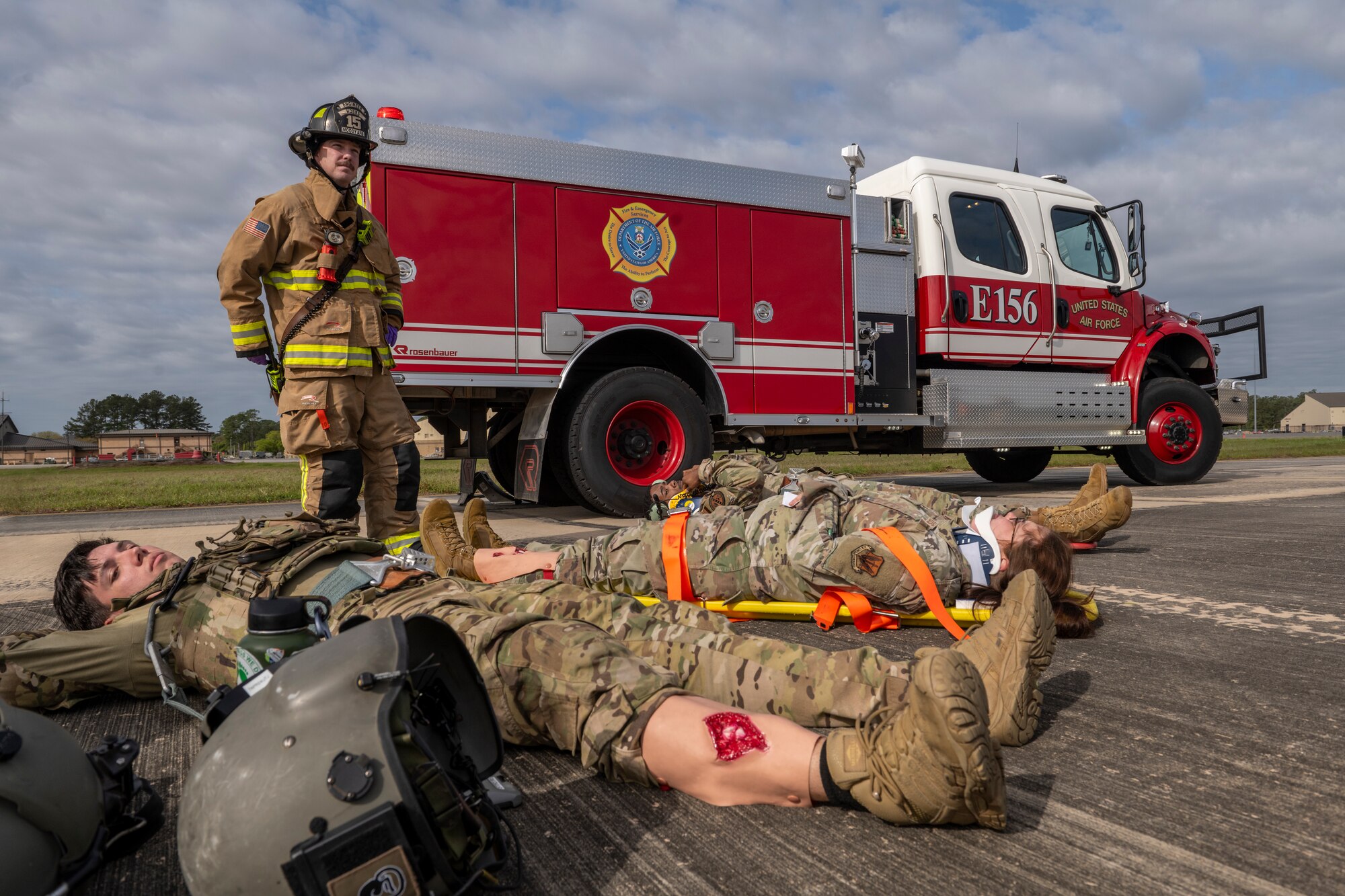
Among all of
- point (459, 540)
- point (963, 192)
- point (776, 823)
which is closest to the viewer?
point (776, 823)

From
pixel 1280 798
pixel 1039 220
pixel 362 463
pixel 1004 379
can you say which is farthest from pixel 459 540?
pixel 1039 220

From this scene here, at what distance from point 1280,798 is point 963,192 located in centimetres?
627

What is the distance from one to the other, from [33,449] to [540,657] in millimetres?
114824

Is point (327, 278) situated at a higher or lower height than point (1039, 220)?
lower

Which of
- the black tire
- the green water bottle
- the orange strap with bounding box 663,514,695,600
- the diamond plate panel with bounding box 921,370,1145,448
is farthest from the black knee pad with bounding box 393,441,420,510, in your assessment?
the diamond plate panel with bounding box 921,370,1145,448

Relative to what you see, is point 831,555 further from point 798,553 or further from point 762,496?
point 762,496

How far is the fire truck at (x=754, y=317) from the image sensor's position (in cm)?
505

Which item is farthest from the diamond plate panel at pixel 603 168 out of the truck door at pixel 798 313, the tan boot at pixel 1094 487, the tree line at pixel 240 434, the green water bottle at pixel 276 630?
the tree line at pixel 240 434

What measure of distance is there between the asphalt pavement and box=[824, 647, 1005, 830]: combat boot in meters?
0.05

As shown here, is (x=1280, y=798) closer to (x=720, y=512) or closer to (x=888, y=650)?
(x=888, y=650)

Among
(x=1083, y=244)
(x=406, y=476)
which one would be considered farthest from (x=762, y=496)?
(x=1083, y=244)

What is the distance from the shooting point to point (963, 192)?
670cm

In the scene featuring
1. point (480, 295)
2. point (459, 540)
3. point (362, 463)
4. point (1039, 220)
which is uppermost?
point (1039, 220)

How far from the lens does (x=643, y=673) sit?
1376 mm
